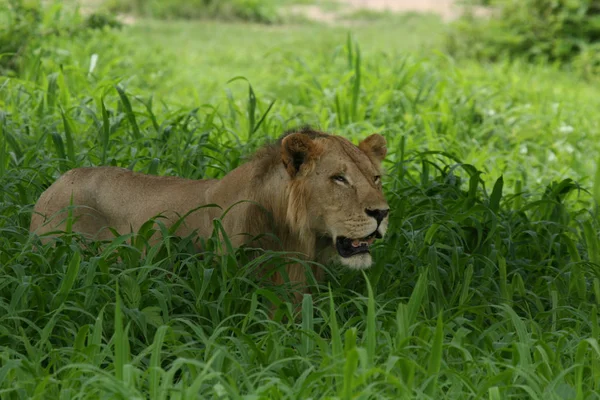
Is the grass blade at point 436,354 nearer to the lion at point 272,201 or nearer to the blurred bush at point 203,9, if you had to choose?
the lion at point 272,201

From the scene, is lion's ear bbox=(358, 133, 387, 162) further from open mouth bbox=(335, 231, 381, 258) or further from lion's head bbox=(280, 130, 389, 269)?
open mouth bbox=(335, 231, 381, 258)

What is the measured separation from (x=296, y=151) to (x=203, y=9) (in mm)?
12088

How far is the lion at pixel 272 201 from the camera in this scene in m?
3.75

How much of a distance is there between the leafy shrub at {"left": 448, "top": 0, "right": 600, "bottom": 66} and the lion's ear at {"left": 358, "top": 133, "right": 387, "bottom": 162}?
23.3ft

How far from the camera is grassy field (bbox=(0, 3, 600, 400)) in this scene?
9.92ft

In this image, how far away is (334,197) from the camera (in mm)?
3746

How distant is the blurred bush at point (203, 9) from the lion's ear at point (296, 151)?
38.3ft

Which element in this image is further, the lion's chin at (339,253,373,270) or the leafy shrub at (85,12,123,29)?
the leafy shrub at (85,12,123,29)

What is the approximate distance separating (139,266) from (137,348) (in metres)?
0.46

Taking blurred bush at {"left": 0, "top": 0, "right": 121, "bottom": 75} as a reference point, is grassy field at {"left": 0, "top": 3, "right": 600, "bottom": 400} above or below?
below

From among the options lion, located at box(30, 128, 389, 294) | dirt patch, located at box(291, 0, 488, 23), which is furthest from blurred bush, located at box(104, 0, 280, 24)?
lion, located at box(30, 128, 389, 294)

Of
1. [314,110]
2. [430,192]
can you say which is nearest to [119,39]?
[314,110]

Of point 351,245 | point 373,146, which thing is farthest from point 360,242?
point 373,146

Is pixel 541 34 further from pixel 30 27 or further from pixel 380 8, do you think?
pixel 380 8
